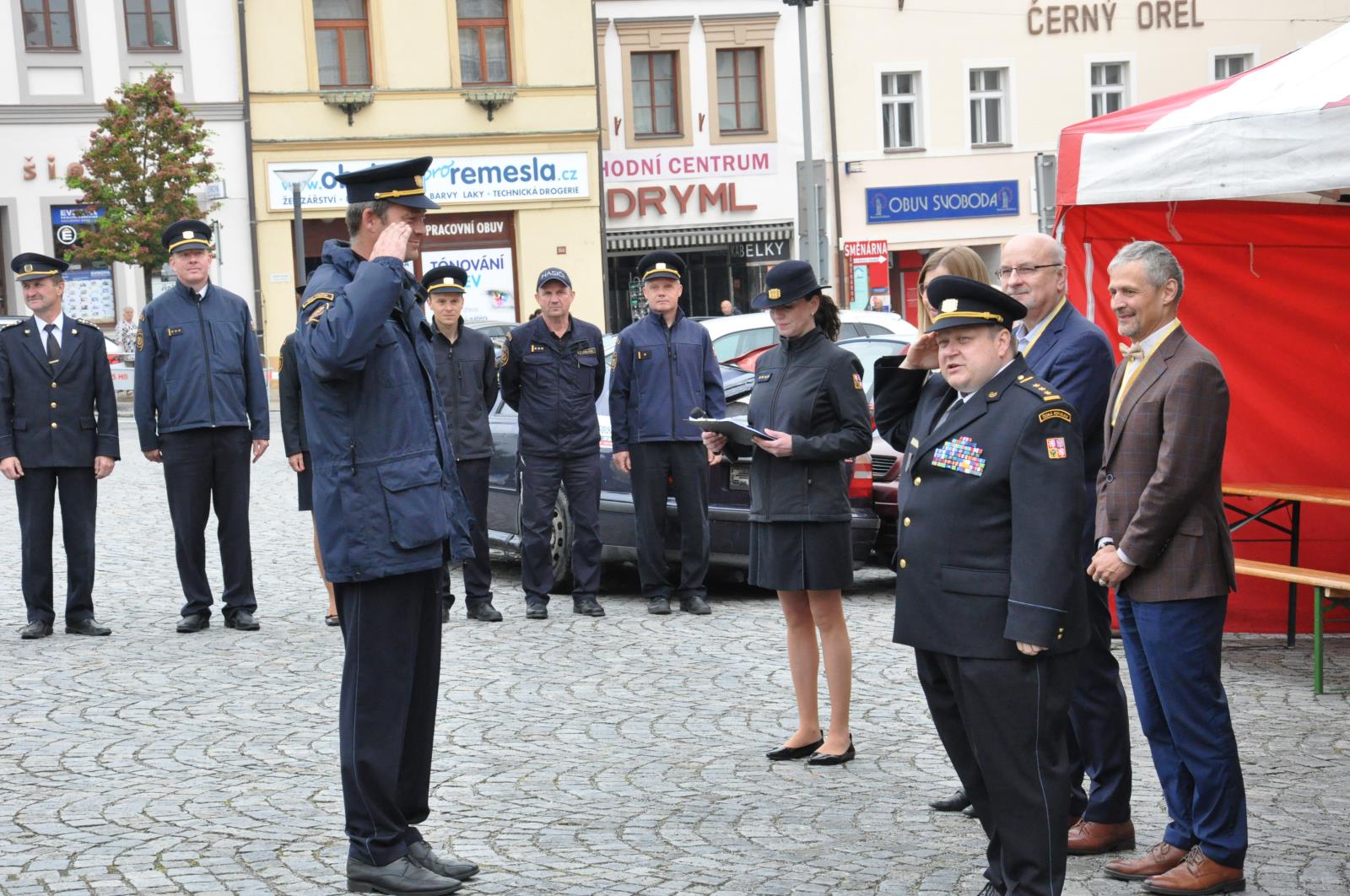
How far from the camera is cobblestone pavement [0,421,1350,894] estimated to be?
5285mm

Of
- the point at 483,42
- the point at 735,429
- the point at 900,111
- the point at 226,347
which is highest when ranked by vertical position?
the point at 483,42

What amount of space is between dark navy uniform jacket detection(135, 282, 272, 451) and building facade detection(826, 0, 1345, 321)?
28.7 meters

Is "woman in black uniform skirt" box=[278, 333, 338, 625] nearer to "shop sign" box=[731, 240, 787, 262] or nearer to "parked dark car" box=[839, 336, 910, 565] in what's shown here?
"parked dark car" box=[839, 336, 910, 565]

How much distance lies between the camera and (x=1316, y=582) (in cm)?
789

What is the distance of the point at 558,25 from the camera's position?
36.4 m

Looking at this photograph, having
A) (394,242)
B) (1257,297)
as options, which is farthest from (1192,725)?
(1257,297)

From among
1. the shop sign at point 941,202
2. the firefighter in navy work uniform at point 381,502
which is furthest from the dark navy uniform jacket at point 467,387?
the shop sign at point 941,202

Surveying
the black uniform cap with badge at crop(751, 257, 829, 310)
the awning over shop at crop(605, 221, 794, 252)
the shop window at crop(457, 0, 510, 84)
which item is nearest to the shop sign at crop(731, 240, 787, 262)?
the awning over shop at crop(605, 221, 794, 252)

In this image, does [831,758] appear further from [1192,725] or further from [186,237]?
[186,237]

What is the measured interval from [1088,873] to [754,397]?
252 cm

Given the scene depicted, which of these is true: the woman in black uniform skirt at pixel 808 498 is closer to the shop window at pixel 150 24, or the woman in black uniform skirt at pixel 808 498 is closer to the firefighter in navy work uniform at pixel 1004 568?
the firefighter in navy work uniform at pixel 1004 568

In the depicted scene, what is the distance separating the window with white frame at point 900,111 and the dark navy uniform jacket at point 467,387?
96.8ft

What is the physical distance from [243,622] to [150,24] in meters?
27.6

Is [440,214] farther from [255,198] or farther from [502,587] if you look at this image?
[502,587]
